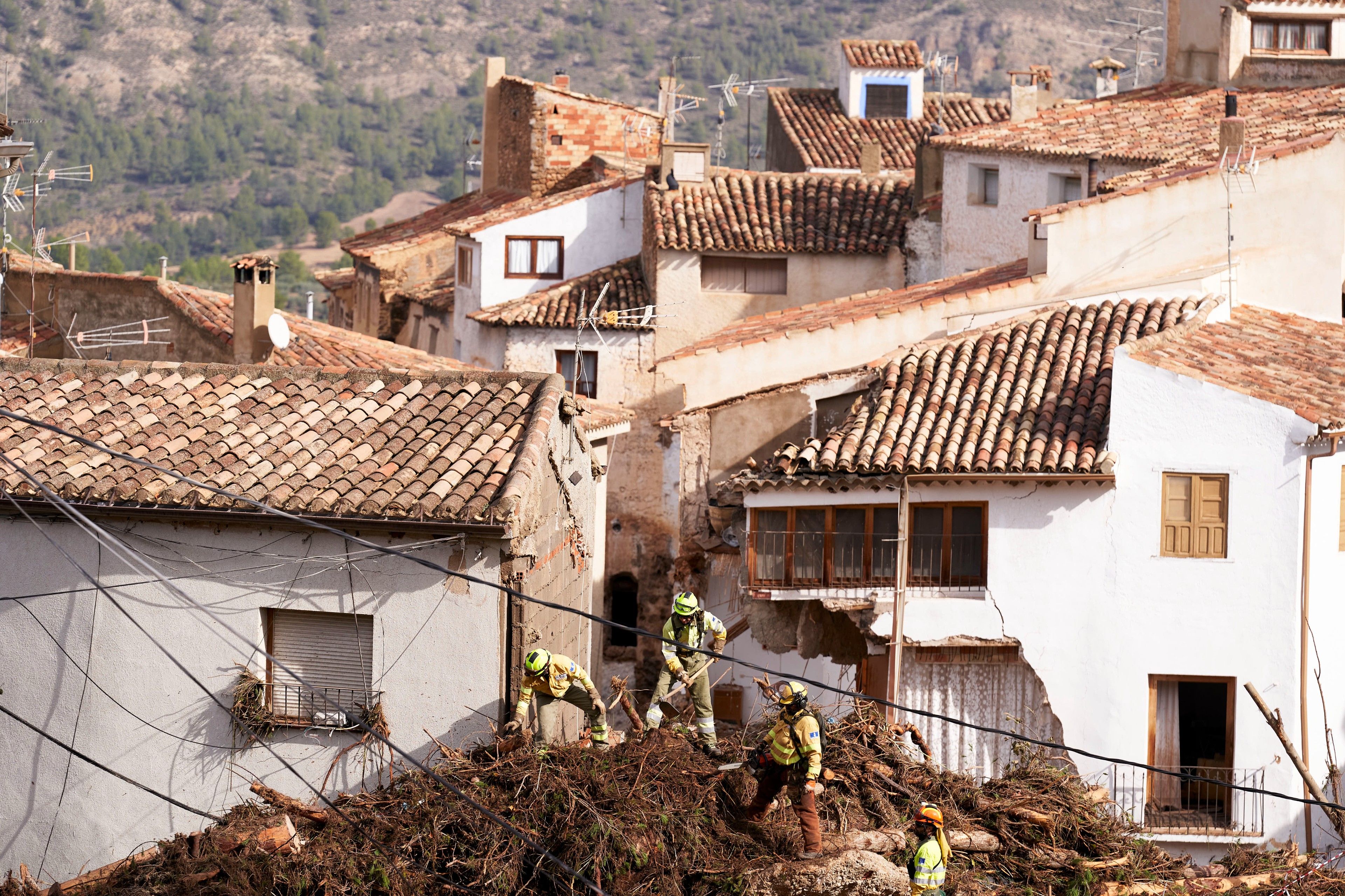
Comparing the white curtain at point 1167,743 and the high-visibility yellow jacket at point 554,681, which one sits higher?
the high-visibility yellow jacket at point 554,681

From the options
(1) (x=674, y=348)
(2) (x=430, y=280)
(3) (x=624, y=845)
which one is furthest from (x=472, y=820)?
(2) (x=430, y=280)

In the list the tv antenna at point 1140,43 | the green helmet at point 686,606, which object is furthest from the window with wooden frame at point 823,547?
the tv antenna at point 1140,43

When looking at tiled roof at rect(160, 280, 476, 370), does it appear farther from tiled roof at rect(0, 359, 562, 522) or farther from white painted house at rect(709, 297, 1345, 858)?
white painted house at rect(709, 297, 1345, 858)

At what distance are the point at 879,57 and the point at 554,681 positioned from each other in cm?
3233

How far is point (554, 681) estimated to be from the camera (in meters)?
17.3

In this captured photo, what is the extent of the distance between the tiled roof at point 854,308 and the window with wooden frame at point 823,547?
5.36 metres

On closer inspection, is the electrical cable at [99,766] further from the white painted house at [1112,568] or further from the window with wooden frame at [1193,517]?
the window with wooden frame at [1193,517]

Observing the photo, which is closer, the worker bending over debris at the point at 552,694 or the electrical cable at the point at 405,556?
the electrical cable at the point at 405,556

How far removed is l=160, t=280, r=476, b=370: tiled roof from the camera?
91.4ft

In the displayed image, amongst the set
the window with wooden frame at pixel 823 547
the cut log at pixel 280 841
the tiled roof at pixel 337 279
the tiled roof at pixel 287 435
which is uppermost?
the tiled roof at pixel 337 279

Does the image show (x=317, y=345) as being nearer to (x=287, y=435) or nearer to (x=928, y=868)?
(x=287, y=435)

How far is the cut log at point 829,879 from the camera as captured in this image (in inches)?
635

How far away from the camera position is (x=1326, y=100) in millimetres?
32750

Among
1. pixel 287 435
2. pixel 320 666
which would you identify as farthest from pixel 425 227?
pixel 320 666
